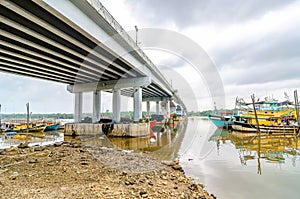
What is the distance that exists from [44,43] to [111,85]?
13.4 meters

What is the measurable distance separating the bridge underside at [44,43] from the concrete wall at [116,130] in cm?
674

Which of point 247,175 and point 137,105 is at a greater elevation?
point 137,105

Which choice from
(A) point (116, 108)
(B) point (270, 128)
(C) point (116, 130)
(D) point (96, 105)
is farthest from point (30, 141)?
(B) point (270, 128)

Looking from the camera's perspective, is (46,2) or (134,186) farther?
(46,2)

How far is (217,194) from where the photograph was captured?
18.2 ft

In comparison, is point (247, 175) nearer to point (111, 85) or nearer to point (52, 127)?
point (111, 85)

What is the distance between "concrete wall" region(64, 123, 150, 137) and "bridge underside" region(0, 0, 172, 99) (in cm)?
674

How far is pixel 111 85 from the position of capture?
26.2 m

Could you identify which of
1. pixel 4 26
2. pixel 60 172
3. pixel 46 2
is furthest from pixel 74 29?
pixel 60 172

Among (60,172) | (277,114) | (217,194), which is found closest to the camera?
(217,194)

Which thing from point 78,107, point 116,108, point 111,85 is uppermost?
point 111,85

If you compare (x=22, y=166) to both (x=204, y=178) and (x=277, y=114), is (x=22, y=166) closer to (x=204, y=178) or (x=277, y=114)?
(x=204, y=178)

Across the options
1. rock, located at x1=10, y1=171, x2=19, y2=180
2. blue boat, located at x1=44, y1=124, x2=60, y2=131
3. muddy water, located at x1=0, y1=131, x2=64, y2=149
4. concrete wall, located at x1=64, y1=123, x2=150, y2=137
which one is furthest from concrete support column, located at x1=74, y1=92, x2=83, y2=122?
rock, located at x1=10, y1=171, x2=19, y2=180

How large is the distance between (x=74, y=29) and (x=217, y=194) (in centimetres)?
1169
